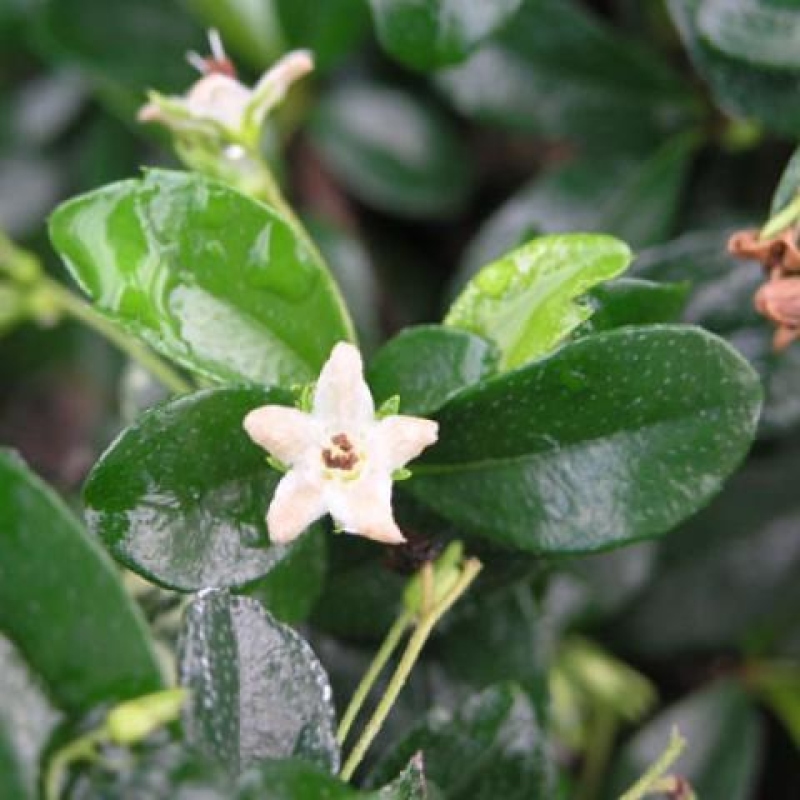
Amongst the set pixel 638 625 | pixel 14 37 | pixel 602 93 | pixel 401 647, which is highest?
pixel 14 37

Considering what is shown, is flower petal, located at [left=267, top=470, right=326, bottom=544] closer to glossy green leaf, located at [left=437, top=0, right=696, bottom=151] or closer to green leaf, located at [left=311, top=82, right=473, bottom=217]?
glossy green leaf, located at [left=437, top=0, right=696, bottom=151]

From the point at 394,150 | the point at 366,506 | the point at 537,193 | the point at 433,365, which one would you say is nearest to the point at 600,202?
the point at 537,193

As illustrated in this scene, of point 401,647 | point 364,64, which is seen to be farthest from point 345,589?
point 364,64

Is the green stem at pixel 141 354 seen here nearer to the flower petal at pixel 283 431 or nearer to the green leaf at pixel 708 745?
the flower petal at pixel 283 431

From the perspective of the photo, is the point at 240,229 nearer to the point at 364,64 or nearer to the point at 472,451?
the point at 472,451

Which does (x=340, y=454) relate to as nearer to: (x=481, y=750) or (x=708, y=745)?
(x=481, y=750)
